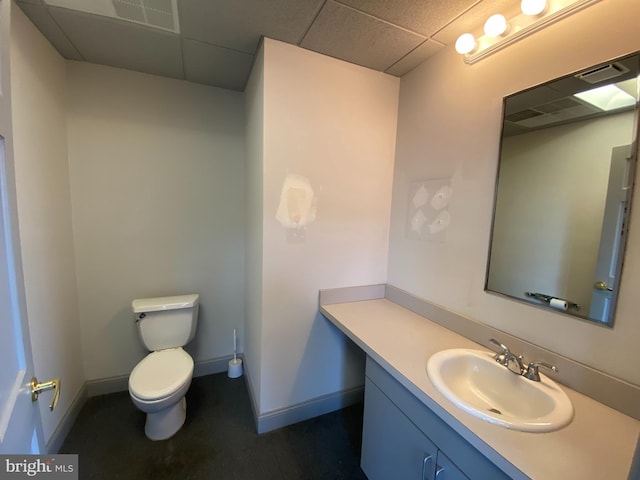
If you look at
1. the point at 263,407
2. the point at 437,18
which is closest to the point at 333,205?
the point at 437,18

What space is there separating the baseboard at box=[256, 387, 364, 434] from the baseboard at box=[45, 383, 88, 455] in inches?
44.8

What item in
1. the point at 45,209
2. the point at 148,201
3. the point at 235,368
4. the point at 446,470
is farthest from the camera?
the point at 235,368

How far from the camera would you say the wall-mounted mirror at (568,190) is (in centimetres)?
95

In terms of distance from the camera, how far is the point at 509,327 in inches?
50.0

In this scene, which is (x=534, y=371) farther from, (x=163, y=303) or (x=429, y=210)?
(x=163, y=303)

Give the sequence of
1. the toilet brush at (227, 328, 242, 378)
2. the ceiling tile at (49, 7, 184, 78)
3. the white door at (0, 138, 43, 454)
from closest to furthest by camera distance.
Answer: the white door at (0, 138, 43, 454), the ceiling tile at (49, 7, 184, 78), the toilet brush at (227, 328, 242, 378)

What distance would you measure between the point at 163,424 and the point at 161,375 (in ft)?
1.00

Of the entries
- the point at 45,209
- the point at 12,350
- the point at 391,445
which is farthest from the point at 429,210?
the point at 45,209

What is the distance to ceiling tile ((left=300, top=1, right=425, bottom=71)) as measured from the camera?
4.36 feet

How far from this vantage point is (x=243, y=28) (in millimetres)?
1424

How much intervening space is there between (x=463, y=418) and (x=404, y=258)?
3.68 ft

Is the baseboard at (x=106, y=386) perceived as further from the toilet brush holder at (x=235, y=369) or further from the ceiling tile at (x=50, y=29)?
the ceiling tile at (x=50, y=29)

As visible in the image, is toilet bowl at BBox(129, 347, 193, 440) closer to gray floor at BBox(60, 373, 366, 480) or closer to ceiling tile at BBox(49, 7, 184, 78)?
gray floor at BBox(60, 373, 366, 480)

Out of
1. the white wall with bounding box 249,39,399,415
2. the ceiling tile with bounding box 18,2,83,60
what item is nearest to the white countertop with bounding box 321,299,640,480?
the white wall with bounding box 249,39,399,415
